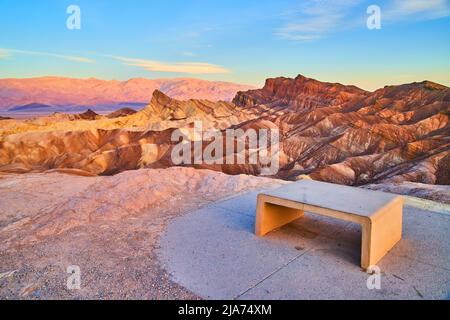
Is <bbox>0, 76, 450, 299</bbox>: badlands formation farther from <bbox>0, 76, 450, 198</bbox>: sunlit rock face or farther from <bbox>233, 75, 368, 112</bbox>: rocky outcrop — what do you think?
<bbox>233, 75, 368, 112</bbox>: rocky outcrop

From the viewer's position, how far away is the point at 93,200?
715 centimetres

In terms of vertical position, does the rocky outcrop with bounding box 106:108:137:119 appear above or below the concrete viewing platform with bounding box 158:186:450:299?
above

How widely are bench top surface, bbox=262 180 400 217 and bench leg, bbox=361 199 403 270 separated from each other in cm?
13

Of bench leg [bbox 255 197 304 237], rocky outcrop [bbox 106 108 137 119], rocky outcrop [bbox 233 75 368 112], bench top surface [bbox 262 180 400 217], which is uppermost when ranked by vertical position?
rocky outcrop [bbox 233 75 368 112]

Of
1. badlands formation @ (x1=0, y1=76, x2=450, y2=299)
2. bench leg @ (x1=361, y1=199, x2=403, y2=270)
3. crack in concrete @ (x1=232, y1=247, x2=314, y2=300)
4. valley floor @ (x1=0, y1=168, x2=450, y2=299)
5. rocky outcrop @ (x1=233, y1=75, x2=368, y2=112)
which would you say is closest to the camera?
crack in concrete @ (x1=232, y1=247, x2=314, y2=300)

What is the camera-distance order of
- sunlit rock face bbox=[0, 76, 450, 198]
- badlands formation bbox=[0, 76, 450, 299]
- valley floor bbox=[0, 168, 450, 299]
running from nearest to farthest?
valley floor bbox=[0, 168, 450, 299]
badlands formation bbox=[0, 76, 450, 299]
sunlit rock face bbox=[0, 76, 450, 198]

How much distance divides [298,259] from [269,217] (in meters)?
1.07

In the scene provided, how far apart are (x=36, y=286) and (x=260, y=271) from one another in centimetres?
281

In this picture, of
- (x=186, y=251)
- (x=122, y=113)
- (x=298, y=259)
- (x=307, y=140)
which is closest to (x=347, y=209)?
(x=298, y=259)

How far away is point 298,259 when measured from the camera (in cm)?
473

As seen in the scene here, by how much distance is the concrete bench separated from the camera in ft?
14.5

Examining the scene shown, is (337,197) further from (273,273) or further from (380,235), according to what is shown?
(273,273)

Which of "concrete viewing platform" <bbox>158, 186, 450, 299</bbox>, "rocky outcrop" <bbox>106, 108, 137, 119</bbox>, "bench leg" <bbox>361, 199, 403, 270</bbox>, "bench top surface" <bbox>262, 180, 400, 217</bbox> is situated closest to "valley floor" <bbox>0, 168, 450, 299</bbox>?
"concrete viewing platform" <bbox>158, 186, 450, 299</bbox>
